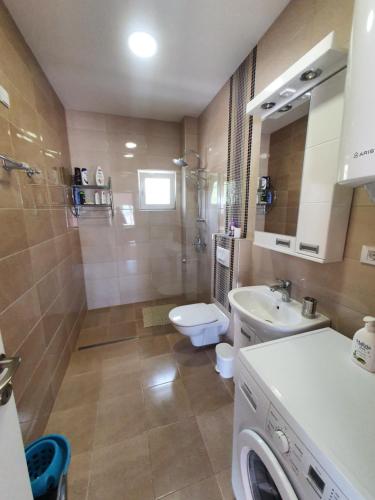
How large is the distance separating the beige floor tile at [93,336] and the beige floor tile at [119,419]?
811 mm

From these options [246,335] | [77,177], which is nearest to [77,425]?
[246,335]

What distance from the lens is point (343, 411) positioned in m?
0.62

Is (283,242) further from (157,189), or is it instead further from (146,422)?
(157,189)

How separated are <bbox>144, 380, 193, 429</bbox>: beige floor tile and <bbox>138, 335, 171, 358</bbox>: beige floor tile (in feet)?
1.30

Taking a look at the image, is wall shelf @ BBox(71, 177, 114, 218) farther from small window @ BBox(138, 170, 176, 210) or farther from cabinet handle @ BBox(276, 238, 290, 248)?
cabinet handle @ BBox(276, 238, 290, 248)

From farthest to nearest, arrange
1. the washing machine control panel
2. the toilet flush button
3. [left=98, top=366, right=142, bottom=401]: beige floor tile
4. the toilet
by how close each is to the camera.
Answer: the toilet → [left=98, top=366, right=142, bottom=401]: beige floor tile → the toilet flush button → the washing machine control panel

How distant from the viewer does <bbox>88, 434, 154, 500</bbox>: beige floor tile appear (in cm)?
105

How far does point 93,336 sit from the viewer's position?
7.65 ft

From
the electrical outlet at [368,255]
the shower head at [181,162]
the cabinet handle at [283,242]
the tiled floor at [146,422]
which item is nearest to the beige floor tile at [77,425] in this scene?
the tiled floor at [146,422]

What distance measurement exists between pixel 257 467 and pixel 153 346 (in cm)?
147

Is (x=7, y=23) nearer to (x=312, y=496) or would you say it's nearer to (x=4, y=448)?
(x=4, y=448)

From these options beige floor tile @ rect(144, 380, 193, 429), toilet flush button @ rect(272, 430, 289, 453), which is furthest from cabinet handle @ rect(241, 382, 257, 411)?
beige floor tile @ rect(144, 380, 193, 429)

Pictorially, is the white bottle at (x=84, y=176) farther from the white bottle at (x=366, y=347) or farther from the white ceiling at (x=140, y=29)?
the white bottle at (x=366, y=347)

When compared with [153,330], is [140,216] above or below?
above
